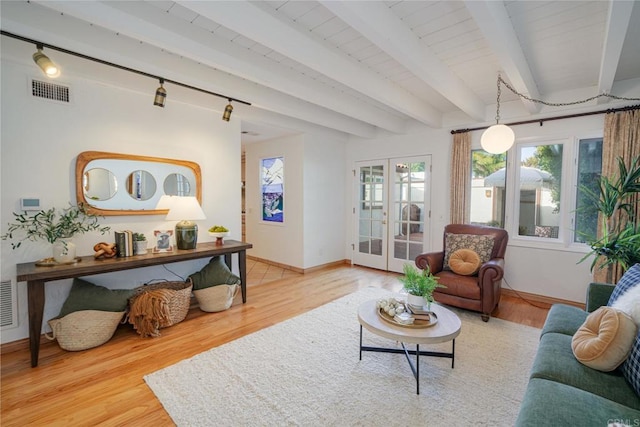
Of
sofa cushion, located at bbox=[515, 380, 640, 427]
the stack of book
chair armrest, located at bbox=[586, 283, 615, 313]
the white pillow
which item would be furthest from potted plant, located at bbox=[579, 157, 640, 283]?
the stack of book

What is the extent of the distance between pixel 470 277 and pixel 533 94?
225 cm

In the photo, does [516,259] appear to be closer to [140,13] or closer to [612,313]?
[612,313]

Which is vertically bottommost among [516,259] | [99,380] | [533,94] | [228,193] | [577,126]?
[99,380]

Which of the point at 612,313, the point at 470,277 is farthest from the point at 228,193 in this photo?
the point at 612,313

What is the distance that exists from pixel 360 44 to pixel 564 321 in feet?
8.85

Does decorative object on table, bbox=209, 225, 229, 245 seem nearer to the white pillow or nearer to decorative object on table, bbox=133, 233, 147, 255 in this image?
decorative object on table, bbox=133, 233, 147, 255

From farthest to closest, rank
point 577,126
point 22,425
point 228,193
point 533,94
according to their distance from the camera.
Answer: point 228,193 → point 577,126 → point 533,94 → point 22,425

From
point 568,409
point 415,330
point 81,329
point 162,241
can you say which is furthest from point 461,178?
point 81,329

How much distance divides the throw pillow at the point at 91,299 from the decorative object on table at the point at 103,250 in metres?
0.29

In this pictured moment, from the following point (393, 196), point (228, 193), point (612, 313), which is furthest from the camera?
point (393, 196)

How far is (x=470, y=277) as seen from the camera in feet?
10.8

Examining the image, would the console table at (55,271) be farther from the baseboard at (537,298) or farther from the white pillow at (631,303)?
the baseboard at (537,298)

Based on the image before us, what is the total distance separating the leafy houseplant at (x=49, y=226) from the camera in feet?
8.15

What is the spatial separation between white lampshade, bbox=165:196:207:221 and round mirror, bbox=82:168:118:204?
0.59 m
